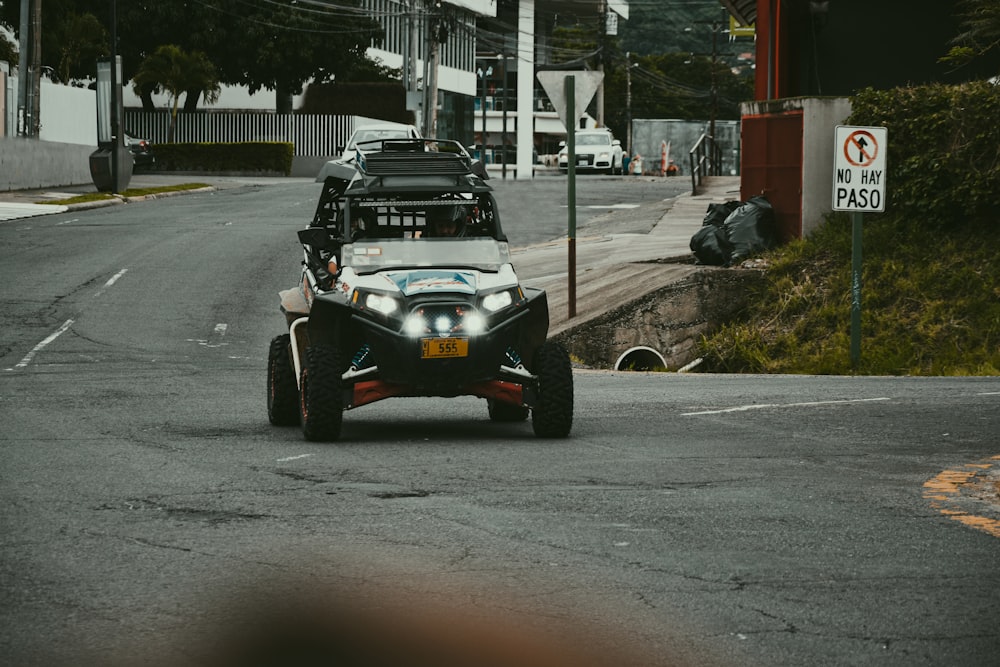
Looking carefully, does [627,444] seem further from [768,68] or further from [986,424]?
[768,68]

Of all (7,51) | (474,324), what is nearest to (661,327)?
(474,324)

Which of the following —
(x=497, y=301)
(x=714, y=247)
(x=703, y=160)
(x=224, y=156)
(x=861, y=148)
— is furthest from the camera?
(x=224, y=156)

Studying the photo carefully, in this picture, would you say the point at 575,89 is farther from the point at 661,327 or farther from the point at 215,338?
the point at 215,338

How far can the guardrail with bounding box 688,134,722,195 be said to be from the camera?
156 ft

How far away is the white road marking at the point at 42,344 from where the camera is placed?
784 inches

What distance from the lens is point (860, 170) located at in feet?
65.5

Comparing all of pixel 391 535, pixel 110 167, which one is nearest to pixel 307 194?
pixel 110 167

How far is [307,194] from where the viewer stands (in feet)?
165

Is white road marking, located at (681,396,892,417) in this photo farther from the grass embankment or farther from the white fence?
the white fence

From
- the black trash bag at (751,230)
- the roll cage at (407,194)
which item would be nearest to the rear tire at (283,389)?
the roll cage at (407,194)

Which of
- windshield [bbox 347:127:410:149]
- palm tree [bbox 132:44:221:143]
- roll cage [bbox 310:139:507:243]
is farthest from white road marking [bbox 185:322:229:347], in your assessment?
palm tree [bbox 132:44:221:143]

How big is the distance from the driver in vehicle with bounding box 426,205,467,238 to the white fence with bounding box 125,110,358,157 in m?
61.7

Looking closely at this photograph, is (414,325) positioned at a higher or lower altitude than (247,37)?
lower

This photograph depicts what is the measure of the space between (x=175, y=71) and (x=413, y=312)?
60.6m
